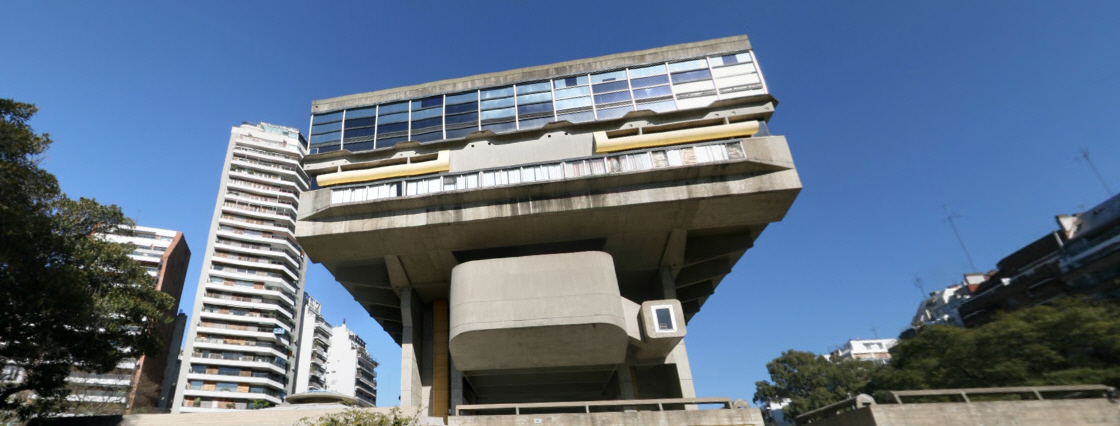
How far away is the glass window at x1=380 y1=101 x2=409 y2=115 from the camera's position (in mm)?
30594

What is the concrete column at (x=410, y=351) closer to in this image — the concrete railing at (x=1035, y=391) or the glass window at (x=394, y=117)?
the glass window at (x=394, y=117)

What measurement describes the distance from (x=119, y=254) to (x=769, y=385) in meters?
67.9

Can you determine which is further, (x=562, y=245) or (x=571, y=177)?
(x=562, y=245)

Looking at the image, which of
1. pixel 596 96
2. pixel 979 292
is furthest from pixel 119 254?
pixel 979 292

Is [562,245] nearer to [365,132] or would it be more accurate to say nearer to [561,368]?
[561,368]

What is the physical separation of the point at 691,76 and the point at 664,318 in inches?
525

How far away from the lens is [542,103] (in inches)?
1158

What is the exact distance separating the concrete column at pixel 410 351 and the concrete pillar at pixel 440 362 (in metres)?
0.92

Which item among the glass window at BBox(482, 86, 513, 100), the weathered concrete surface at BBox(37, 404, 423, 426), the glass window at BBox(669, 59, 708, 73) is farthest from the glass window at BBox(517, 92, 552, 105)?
the weathered concrete surface at BBox(37, 404, 423, 426)

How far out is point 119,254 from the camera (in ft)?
78.3

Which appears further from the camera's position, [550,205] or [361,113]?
[361,113]

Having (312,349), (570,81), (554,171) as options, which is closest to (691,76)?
(570,81)

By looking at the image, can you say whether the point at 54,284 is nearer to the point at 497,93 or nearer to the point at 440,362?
the point at 440,362

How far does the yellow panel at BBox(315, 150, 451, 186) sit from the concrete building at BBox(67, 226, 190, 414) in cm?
2283
